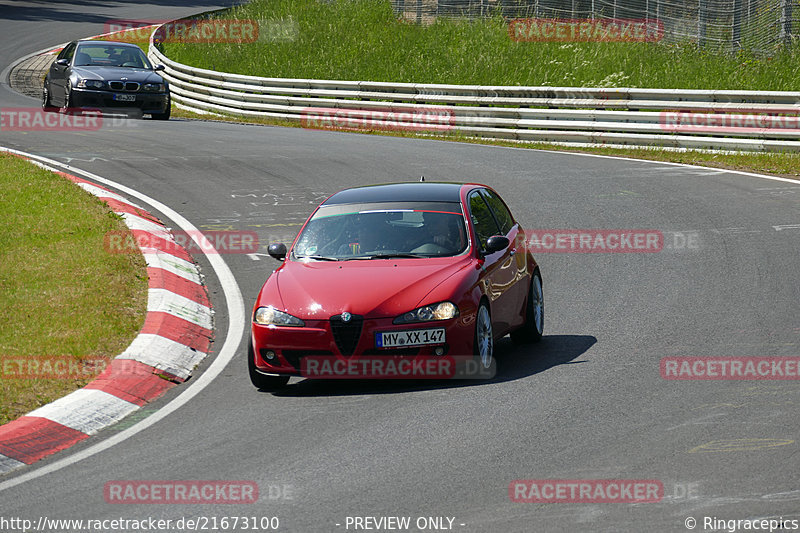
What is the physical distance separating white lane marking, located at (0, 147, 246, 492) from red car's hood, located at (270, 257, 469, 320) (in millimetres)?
974

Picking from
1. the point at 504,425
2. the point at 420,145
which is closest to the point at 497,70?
the point at 420,145

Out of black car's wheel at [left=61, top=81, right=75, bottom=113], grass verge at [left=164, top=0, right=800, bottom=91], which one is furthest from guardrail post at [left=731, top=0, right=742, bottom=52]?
black car's wheel at [left=61, top=81, right=75, bottom=113]

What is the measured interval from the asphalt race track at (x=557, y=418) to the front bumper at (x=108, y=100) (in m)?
10.4

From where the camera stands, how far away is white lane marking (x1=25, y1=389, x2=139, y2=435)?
809cm

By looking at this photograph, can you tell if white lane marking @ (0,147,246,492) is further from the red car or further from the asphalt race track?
the red car

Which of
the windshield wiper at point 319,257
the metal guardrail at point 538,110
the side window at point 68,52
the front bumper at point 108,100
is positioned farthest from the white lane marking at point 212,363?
the metal guardrail at point 538,110

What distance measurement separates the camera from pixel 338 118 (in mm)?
29656

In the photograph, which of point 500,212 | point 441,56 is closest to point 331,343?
point 500,212

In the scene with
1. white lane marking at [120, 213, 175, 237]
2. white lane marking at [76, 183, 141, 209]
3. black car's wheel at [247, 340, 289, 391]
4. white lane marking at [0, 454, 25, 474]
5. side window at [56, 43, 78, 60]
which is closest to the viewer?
white lane marking at [0, 454, 25, 474]

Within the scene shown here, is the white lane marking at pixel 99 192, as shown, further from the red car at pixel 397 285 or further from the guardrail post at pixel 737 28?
the guardrail post at pixel 737 28

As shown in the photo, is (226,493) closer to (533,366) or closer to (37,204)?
(533,366)

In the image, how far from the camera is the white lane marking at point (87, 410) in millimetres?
8086

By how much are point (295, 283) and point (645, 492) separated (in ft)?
12.9

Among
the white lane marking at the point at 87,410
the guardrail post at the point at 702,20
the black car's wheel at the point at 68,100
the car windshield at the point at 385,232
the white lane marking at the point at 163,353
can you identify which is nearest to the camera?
the white lane marking at the point at 87,410
